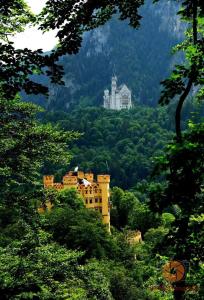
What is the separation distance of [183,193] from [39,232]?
9482mm

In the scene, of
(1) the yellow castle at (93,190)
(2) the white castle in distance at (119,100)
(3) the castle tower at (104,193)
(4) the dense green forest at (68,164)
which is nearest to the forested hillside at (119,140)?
(2) the white castle in distance at (119,100)

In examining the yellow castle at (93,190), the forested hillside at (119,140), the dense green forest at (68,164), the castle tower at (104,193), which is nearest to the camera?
the dense green forest at (68,164)

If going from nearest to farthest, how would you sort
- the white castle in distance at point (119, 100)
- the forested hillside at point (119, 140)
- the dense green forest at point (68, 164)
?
the dense green forest at point (68, 164), the forested hillside at point (119, 140), the white castle in distance at point (119, 100)

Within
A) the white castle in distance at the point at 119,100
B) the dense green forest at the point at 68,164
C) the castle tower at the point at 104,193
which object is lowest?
the castle tower at the point at 104,193

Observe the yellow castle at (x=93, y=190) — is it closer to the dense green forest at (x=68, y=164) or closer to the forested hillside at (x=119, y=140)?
the dense green forest at (x=68, y=164)

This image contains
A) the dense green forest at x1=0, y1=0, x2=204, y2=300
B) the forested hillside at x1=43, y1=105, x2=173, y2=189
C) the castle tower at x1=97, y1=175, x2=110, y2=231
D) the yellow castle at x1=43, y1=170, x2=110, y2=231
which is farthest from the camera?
the forested hillside at x1=43, y1=105, x2=173, y2=189

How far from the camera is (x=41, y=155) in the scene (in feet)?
52.0

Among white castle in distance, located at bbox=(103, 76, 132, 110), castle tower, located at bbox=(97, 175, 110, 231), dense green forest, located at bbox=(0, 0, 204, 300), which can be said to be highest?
white castle in distance, located at bbox=(103, 76, 132, 110)

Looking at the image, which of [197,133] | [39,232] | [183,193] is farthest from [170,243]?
[39,232]

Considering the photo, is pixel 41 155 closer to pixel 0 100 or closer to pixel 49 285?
pixel 0 100

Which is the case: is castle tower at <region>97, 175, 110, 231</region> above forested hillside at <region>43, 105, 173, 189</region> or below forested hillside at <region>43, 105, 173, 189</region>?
below

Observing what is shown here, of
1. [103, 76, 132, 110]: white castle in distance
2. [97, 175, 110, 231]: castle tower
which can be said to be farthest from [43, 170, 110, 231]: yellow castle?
[103, 76, 132, 110]: white castle in distance

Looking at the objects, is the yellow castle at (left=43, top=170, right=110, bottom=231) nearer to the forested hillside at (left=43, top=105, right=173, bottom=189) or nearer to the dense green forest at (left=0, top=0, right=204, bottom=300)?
the dense green forest at (left=0, top=0, right=204, bottom=300)

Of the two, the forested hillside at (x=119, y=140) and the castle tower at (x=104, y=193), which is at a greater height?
the forested hillside at (x=119, y=140)
